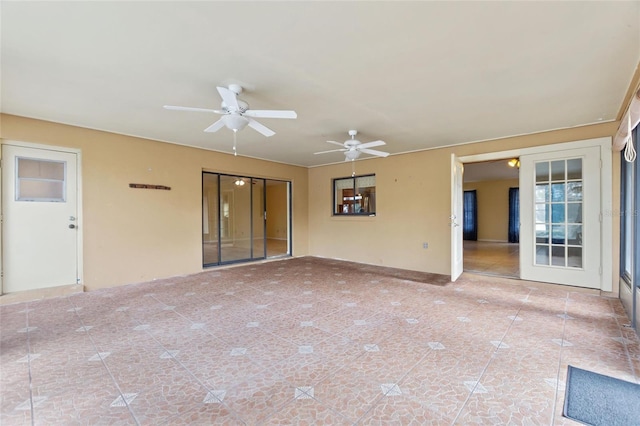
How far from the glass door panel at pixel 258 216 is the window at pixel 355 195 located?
190cm

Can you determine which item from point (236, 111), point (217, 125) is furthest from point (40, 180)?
point (236, 111)

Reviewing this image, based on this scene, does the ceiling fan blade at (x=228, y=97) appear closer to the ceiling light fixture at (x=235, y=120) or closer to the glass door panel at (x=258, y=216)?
the ceiling light fixture at (x=235, y=120)

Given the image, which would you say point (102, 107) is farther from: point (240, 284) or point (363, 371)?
point (363, 371)

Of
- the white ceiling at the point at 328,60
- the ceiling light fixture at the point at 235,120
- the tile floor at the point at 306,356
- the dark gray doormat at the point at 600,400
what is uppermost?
the white ceiling at the point at 328,60

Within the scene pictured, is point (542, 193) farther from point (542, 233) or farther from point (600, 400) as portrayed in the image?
point (600, 400)

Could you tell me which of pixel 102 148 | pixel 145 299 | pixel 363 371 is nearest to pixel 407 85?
pixel 363 371

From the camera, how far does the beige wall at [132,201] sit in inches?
176

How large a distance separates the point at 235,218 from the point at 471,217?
976 cm

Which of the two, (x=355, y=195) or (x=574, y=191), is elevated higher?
(x=355, y=195)

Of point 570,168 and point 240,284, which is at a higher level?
point 570,168

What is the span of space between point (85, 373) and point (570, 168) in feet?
20.7

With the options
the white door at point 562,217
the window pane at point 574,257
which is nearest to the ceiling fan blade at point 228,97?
the white door at point 562,217

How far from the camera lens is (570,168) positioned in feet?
14.4

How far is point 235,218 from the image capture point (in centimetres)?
688
